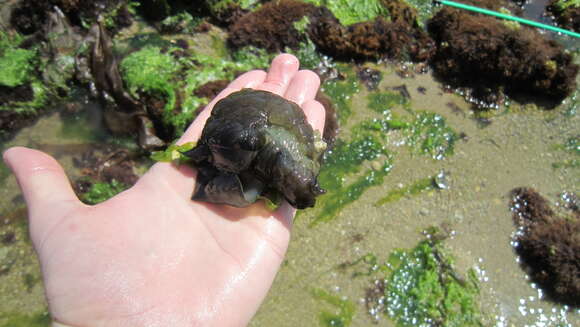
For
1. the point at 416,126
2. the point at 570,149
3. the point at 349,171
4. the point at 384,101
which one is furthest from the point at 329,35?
the point at 570,149

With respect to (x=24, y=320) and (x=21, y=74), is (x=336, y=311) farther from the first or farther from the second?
(x=21, y=74)

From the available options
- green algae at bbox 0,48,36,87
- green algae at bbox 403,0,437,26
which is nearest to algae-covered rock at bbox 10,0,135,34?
green algae at bbox 0,48,36,87

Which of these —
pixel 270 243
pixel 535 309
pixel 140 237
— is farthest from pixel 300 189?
pixel 535 309

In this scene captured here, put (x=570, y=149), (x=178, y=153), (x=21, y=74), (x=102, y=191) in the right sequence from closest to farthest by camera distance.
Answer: (x=178, y=153) → (x=102, y=191) → (x=570, y=149) → (x=21, y=74)

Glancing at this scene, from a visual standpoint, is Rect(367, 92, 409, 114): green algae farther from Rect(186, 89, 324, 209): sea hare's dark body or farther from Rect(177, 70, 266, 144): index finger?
Rect(186, 89, 324, 209): sea hare's dark body

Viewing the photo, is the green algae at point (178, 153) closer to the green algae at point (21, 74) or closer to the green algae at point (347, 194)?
the green algae at point (347, 194)

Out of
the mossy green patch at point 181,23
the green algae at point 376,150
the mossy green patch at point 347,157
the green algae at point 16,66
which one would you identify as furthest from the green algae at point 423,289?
the green algae at point 16,66
